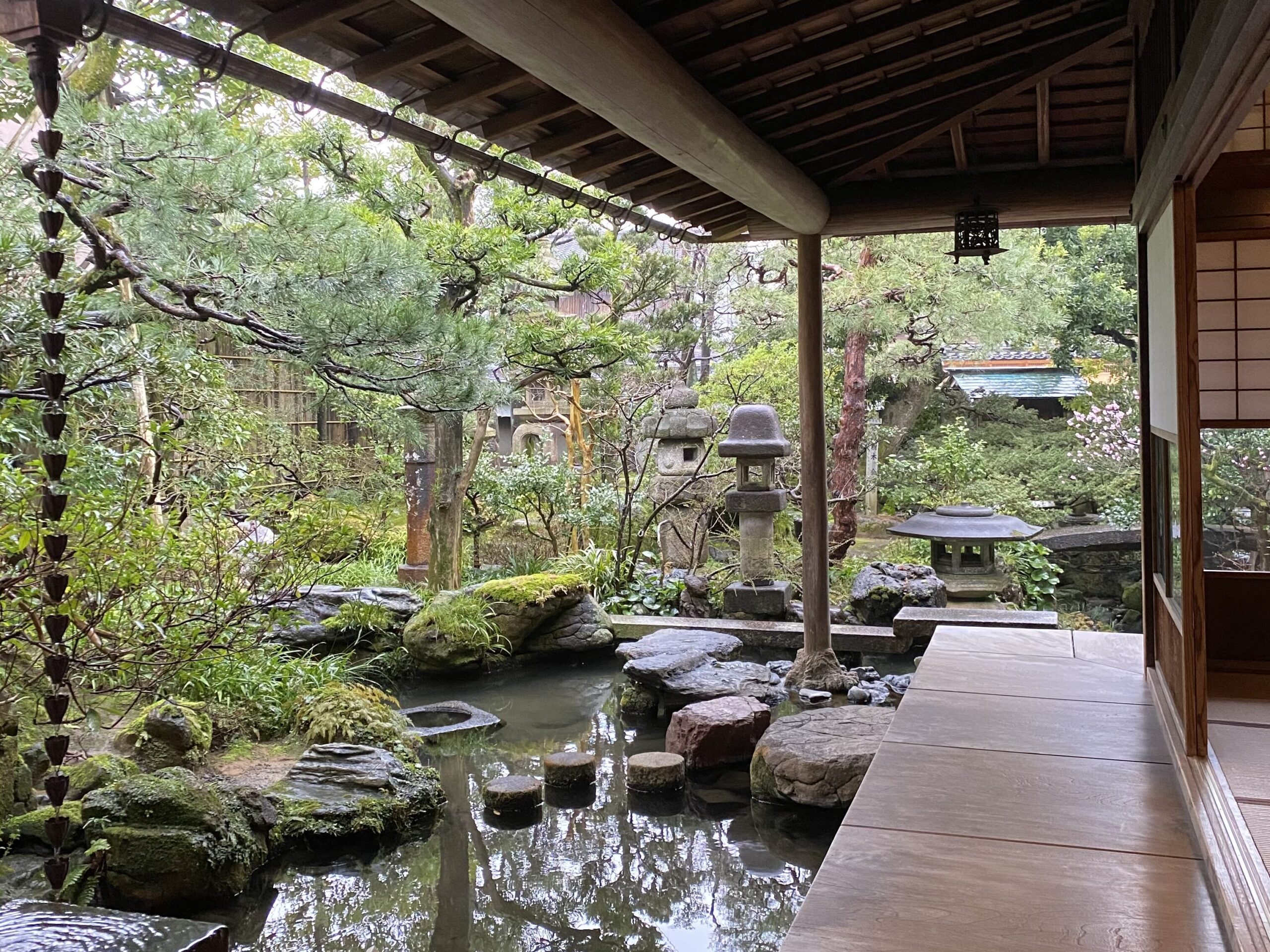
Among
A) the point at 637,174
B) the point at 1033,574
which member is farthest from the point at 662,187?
the point at 1033,574

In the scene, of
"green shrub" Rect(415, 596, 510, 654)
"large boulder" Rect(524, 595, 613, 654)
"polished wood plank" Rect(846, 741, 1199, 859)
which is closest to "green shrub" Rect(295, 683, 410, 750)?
"green shrub" Rect(415, 596, 510, 654)

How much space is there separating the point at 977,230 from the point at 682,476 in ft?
14.7

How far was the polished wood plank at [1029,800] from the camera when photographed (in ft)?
7.86

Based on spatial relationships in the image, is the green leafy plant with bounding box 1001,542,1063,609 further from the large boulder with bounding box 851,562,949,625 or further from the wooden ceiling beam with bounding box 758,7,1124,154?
the wooden ceiling beam with bounding box 758,7,1124,154

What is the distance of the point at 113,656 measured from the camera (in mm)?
3010

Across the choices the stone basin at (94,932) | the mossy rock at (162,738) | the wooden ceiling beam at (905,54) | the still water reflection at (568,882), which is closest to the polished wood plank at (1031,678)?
the still water reflection at (568,882)

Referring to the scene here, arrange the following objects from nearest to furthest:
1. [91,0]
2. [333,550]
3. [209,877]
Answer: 1. [91,0]
2. [209,877]
3. [333,550]

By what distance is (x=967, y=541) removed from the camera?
310 inches

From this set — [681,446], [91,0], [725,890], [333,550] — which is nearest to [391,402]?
[333,550]

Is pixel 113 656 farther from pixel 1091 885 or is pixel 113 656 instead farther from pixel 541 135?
pixel 1091 885

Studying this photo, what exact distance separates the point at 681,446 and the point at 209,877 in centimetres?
617

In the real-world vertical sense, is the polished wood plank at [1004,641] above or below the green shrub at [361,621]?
above

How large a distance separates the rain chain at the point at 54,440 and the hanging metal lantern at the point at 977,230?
4.21 m

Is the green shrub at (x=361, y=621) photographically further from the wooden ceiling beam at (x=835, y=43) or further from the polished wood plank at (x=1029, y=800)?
the wooden ceiling beam at (x=835, y=43)
